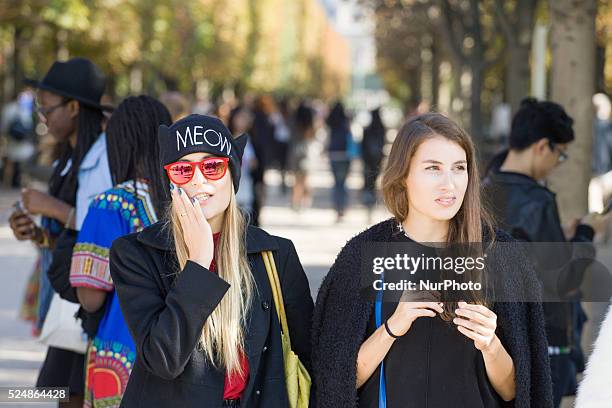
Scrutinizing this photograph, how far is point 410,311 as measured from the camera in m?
3.29

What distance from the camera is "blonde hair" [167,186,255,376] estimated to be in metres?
3.38

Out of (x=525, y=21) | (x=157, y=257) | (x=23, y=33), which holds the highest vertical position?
(x=23, y=33)

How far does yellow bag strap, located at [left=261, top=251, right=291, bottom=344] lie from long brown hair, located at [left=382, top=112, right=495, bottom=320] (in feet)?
1.30

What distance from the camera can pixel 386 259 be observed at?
346cm

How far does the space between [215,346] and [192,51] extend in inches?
1462

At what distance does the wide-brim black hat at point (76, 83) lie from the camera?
5.52 meters

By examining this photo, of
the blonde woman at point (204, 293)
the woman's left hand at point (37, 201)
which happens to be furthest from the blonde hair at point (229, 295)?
the woman's left hand at point (37, 201)

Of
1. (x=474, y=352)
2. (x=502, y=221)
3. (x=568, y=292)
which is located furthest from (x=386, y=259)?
(x=568, y=292)

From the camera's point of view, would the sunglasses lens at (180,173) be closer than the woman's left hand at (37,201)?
Yes

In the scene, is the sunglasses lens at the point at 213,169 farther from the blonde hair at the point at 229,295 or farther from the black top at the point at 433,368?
the black top at the point at 433,368

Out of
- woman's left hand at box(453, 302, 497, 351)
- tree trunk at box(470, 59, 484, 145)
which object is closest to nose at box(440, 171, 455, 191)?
woman's left hand at box(453, 302, 497, 351)

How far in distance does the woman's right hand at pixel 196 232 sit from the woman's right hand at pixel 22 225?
7.64ft

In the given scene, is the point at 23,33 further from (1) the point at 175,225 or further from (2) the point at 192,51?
(1) the point at 175,225

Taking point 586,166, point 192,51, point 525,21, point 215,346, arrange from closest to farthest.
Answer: point 215,346
point 586,166
point 525,21
point 192,51
